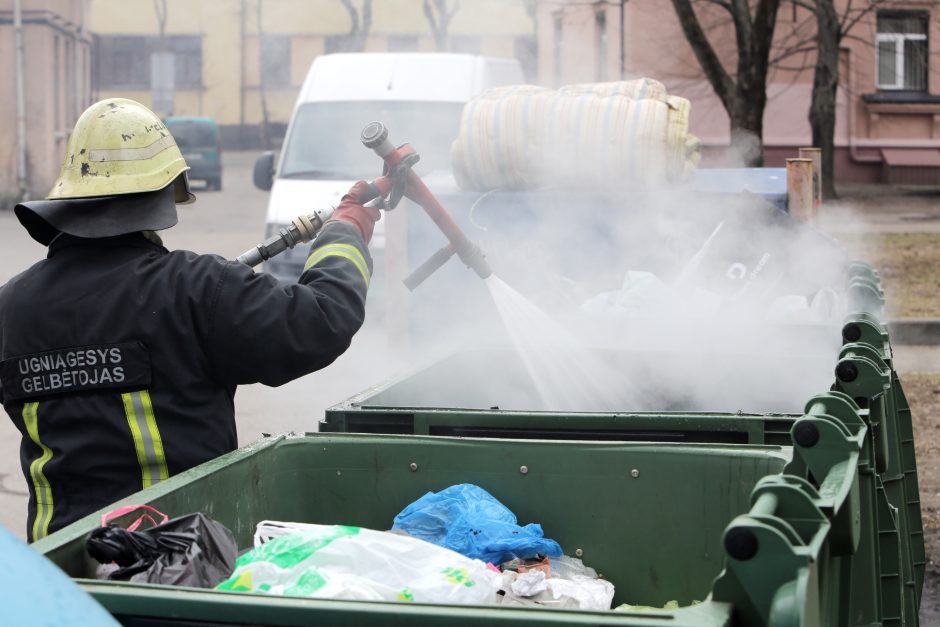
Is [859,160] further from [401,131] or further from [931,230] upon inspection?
[401,131]

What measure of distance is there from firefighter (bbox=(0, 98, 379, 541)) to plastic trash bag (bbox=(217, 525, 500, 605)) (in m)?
0.55

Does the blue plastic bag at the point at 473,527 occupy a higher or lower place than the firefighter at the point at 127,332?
lower

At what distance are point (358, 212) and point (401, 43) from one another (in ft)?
122

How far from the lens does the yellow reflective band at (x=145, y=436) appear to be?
2559mm

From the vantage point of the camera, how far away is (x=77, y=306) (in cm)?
258

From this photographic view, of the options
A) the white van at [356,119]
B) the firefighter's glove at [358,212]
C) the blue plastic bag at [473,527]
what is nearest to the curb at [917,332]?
the white van at [356,119]

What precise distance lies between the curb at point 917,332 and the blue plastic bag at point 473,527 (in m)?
7.95

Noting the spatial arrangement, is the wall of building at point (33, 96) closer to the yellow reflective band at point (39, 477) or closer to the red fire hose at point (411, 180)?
the red fire hose at point (411, 180)

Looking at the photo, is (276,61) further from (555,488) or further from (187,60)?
(555,488)

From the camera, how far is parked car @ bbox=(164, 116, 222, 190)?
2939 centimetres

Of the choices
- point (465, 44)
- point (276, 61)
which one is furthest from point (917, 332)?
point (276, 61)

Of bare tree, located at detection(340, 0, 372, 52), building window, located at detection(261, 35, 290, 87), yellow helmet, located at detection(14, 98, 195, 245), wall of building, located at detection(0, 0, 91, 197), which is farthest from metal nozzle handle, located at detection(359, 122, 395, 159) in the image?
building window, located at detection(261, 35, 290, 87)

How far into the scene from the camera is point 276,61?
43812mm

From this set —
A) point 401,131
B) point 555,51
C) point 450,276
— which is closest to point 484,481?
point 450,276
